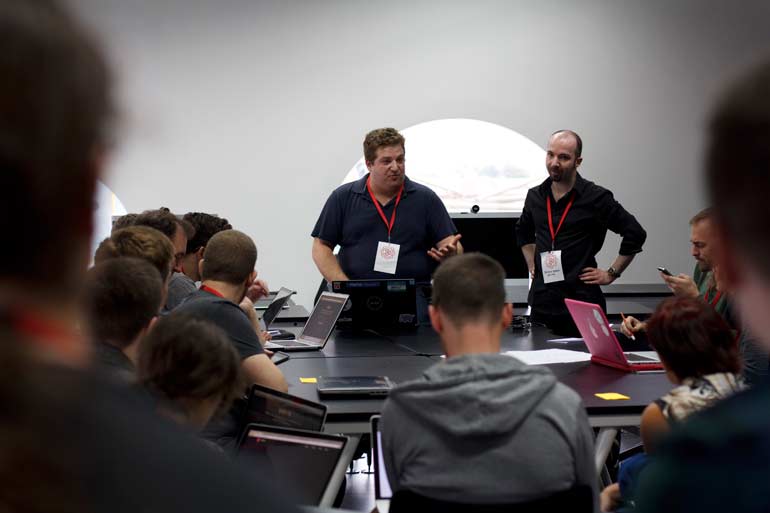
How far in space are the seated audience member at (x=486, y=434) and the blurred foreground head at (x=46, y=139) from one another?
5.14ft

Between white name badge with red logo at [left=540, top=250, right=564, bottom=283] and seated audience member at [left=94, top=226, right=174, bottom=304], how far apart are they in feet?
8.47

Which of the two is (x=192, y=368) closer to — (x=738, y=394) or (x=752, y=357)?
(x=738, y=394)

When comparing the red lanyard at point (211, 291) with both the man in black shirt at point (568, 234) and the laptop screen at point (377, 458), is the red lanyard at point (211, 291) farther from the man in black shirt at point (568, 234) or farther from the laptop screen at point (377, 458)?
the man in black shirt at point (568, 234)

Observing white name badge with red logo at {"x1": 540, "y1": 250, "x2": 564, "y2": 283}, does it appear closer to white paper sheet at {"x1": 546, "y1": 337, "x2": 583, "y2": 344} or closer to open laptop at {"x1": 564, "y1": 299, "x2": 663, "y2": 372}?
white paper sheet at {"x1": 546, "y1": 337, "x2": 583, "y2": 344}

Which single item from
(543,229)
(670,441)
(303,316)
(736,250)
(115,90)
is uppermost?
(115,90)

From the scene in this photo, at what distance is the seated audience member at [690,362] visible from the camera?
221 centimetres

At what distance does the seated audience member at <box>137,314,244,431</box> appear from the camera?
6.00ft

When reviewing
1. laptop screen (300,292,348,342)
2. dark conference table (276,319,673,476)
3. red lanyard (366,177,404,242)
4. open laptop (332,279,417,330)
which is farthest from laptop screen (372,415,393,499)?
red lanyard (366,177,404,242)

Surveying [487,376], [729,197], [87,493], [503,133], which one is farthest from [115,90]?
[503,133]

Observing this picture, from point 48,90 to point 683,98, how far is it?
26.2 feet

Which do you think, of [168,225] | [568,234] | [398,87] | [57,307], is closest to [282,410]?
[168,225]

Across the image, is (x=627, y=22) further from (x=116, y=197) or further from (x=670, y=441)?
(x=670, y=441)

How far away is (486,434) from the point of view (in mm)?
1886

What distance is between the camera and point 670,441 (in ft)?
1.97
